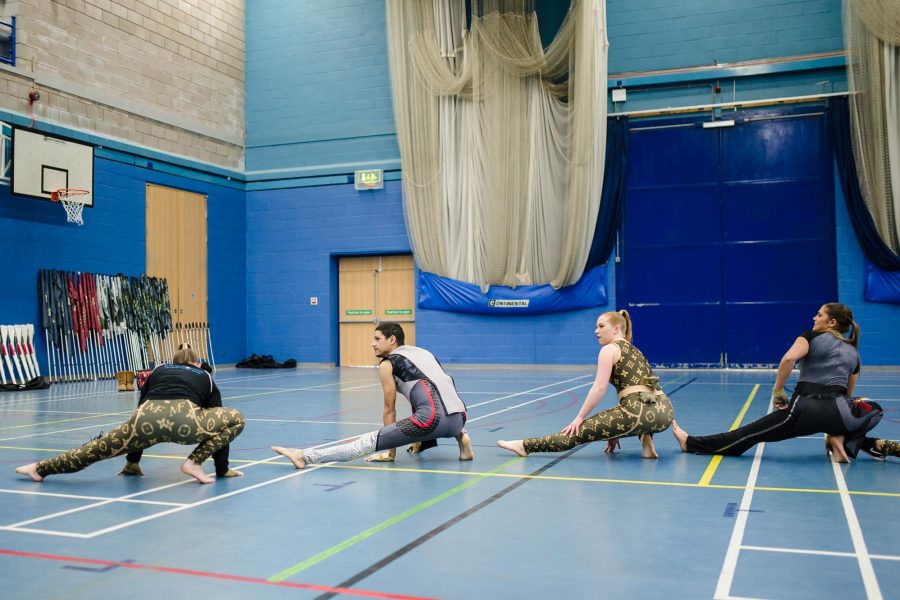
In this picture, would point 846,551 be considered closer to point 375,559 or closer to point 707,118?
point 375,559

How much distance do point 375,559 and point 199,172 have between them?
1737cm

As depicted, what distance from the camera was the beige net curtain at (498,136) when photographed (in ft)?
57.4

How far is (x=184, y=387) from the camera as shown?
17.2 feet

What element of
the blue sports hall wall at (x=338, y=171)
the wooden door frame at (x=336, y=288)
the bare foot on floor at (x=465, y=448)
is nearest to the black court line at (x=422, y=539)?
the bare foot on floor at (x=465, y=448)

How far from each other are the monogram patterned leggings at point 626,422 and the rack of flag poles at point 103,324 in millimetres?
11818

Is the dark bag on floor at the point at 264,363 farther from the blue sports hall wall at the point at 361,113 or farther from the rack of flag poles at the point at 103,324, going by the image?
the rack of flag poles at the point at 103,324

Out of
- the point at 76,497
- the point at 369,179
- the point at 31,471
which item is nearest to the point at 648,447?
the point at 76,497

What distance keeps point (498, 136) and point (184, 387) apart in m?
13.8

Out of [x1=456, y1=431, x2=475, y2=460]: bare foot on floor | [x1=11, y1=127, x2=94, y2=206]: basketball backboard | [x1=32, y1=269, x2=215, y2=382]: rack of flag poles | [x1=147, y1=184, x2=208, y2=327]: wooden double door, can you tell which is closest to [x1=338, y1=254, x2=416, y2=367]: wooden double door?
[x1=147, y1=184, x2=208, y2=327]: wooden double door

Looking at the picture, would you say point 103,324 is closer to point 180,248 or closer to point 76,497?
point 180,248

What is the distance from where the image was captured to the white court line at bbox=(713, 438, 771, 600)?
3.05 meters

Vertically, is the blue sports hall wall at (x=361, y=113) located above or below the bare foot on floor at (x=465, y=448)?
above

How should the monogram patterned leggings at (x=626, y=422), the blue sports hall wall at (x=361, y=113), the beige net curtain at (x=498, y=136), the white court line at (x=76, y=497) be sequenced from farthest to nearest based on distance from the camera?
1. the beige net curtain at (x=498, y=136)
2. the blue sports hall wall at (x=361, y=113)
3. the monogram patterned leggings at (x=626, y=422)
4. the white court line at (x=76, y=497)

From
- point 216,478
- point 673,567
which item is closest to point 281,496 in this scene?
point 216,478
